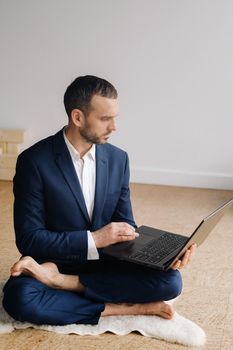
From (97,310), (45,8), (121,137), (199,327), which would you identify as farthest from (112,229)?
(45,8)

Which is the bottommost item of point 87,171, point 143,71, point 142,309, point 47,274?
point 142,309

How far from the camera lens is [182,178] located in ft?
14.2

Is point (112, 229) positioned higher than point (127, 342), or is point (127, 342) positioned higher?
point (112, 229)

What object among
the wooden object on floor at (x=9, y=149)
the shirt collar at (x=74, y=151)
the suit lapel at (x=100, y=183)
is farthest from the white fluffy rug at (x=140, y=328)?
the wooden object on floor at (x=9, y=149)

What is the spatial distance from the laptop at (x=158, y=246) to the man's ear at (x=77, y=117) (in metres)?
0.48

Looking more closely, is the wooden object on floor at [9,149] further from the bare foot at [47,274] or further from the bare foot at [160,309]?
the bare foot at [160,309]

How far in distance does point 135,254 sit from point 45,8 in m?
2.66

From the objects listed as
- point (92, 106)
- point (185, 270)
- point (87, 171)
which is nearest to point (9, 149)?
point (185, 270)

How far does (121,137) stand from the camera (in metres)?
4.33

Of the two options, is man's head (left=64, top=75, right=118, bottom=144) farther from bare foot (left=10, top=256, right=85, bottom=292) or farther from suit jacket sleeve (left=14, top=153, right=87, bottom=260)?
bare foot (left=10, top=256, right=85, bottom=292)

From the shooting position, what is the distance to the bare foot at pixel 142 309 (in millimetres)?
2176

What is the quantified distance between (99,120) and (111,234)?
0.43 metres

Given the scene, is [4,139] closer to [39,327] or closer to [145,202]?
[145,202]

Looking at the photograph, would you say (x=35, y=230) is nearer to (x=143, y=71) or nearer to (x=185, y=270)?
(x=185, y=270)
